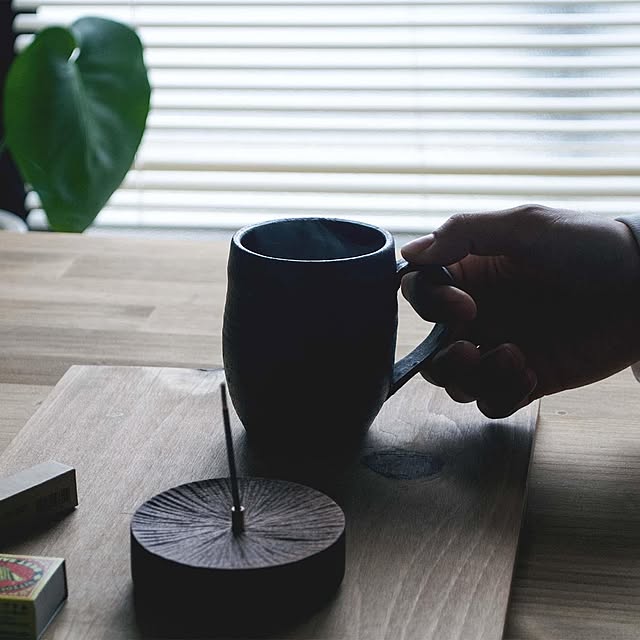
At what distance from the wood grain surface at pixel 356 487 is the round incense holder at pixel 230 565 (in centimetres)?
1

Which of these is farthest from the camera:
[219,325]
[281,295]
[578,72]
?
[578,72]

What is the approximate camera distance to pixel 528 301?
845 mm

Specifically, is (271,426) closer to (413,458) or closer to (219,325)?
(413,458)

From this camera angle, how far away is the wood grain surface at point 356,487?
502 millimetres

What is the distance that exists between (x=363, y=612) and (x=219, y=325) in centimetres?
46

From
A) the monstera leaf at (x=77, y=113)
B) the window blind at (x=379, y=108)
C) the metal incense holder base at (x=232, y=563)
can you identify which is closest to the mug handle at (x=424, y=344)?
the metal incense holder base at (x=232, y=563)

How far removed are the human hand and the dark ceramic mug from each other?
0.05 m

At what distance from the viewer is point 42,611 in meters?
0.48

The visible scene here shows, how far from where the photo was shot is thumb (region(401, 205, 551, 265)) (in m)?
0.73

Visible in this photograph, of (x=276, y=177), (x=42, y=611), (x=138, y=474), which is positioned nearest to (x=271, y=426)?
(x=138, y=474)

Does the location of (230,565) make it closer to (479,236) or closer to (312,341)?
(312,341)

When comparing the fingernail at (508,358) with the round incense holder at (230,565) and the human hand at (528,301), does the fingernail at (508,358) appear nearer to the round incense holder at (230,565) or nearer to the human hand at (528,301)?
the human hand at (528,301)

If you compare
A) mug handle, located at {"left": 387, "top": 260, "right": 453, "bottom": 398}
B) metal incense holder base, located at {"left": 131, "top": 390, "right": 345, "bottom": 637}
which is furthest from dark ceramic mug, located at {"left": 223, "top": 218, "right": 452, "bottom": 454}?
metal incense holder base, located at {"left": 131, "top": 390, "right": 345, "bottom": 637}

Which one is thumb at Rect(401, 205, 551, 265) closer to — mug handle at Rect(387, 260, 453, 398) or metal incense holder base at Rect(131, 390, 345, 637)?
mug handle at Rect(387, 260, 453, 398)
